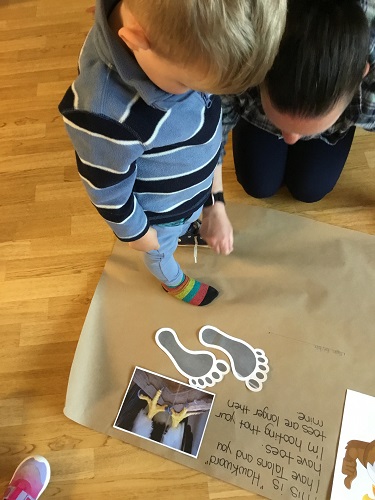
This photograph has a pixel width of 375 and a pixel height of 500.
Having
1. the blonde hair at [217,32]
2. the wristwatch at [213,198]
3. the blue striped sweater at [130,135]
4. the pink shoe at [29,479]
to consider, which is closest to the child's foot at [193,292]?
the wristwatch at [213,198]

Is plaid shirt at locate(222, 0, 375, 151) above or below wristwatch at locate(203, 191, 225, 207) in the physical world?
above

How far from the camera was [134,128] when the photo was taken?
526mm

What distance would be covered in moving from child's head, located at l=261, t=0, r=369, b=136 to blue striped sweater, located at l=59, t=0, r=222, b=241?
107 mm

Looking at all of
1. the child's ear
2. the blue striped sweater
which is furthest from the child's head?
the child's ear

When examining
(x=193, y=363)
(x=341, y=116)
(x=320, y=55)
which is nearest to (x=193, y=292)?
(x=193, y=363)

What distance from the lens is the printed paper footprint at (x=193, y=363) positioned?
923mm

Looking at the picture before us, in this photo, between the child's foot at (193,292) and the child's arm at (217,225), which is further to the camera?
the child's foot at (193,292)

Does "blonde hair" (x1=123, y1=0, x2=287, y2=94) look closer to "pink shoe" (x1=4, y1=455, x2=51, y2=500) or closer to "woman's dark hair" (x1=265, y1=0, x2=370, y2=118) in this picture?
"woman's dark hair" (x1=265, y1=0, x2=370, y2=118)

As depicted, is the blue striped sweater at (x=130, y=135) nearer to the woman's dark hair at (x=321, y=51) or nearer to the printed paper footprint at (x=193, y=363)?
the woman's dark hair at (x=321, y=51)

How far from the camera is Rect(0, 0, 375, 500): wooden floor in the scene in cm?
87

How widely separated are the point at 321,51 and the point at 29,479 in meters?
0.84

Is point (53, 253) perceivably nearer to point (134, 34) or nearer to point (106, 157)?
point (106, 157)

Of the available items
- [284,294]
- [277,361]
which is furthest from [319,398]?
[284,294]

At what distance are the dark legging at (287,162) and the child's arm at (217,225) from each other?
6.5 inches
